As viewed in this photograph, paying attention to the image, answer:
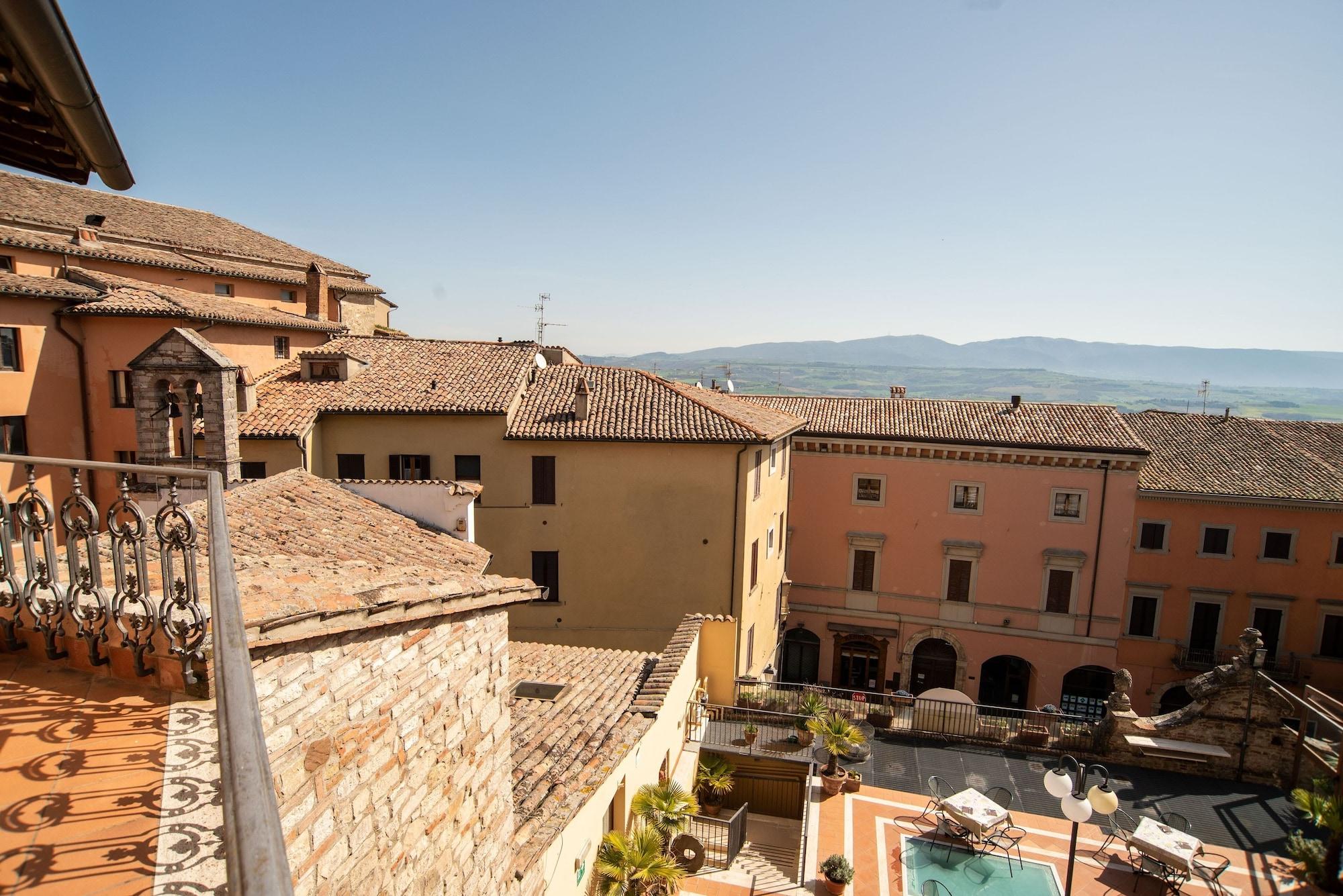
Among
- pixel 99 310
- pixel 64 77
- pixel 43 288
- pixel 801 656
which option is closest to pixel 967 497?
pixel 801 656

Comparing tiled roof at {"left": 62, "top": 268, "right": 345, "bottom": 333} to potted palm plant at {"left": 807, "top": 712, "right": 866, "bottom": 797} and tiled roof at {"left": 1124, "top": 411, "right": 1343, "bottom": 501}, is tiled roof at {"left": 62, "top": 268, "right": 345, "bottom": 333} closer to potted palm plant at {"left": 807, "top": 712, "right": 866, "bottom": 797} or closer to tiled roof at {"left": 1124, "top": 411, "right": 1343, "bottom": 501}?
potted palm plant at {"left": 807, "top": 712, "right": 866, "bottom": 797}

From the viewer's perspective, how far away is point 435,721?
218 inches

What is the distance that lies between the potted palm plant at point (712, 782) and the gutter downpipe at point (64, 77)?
48.5ft

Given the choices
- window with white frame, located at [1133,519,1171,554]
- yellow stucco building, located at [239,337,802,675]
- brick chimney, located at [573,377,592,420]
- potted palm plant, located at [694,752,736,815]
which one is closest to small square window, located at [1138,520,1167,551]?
window with white frame, located at [1133,519,1171,554]

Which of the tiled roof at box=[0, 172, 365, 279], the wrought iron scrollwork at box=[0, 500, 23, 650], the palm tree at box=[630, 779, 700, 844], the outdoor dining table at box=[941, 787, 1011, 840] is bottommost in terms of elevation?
the outdoor dining table at box=[941, 787, 1011, 840]

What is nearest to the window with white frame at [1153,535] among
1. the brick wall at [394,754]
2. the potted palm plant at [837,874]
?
the potted palm plant at [837,874]

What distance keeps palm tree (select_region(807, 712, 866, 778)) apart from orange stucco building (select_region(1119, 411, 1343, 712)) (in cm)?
1659

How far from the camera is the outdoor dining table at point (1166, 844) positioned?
12.4 m

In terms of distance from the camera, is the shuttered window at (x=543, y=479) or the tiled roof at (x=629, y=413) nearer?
the tiled roof at (x=629, y=413)

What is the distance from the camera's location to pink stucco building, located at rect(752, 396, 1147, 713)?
1040 inches

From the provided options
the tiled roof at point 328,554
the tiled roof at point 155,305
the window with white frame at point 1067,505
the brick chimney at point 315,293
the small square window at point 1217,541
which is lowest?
the small square window at point 1217,541

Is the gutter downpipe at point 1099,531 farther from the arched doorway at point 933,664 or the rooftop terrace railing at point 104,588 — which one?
the rooftop terrace railing at point 104,588

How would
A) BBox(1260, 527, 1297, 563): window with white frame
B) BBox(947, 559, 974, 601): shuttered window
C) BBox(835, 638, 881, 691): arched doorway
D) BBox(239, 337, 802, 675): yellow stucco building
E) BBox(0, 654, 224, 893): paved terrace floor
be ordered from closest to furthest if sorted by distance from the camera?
BBox(0, 654, 224, 893): paved terrace floor, BBox(239, 337, 802, 675): yellow stucco building, BBox(1260, 527, 1297, 563): window with white frame, BBox(947, 559, 974, 601): shuttered window, BBox(835, 638, 881, 691): arched doorway

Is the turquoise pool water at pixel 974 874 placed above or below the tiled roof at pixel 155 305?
below
